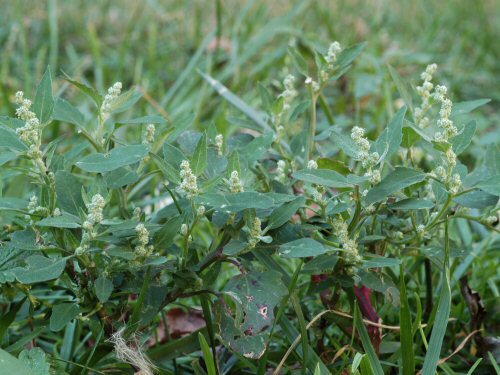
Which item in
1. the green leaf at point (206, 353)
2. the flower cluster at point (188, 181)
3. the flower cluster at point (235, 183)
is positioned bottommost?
the green leaf at point (206, 353)

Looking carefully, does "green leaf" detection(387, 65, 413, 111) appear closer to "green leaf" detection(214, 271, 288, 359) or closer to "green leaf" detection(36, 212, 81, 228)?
"green leaf" detection(214, 271, 288, 359)

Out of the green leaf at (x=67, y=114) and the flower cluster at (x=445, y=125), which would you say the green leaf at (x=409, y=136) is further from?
the green leaf at (x=67, y=114)

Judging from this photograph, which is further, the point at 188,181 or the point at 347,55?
the point at 347,55

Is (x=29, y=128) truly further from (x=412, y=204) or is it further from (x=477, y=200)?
(x=477, y=200)

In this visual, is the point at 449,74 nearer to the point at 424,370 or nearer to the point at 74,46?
the point at 74,46

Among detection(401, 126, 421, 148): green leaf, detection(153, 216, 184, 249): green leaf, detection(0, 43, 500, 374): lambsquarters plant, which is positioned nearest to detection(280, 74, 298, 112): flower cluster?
detection(0, 43, 500, 374): lambsquarters plant

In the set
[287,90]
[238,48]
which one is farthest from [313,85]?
[238,48]

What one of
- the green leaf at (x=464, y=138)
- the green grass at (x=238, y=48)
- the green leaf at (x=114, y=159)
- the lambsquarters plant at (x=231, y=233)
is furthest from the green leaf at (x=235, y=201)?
the green grass at (x=238, y=48)
